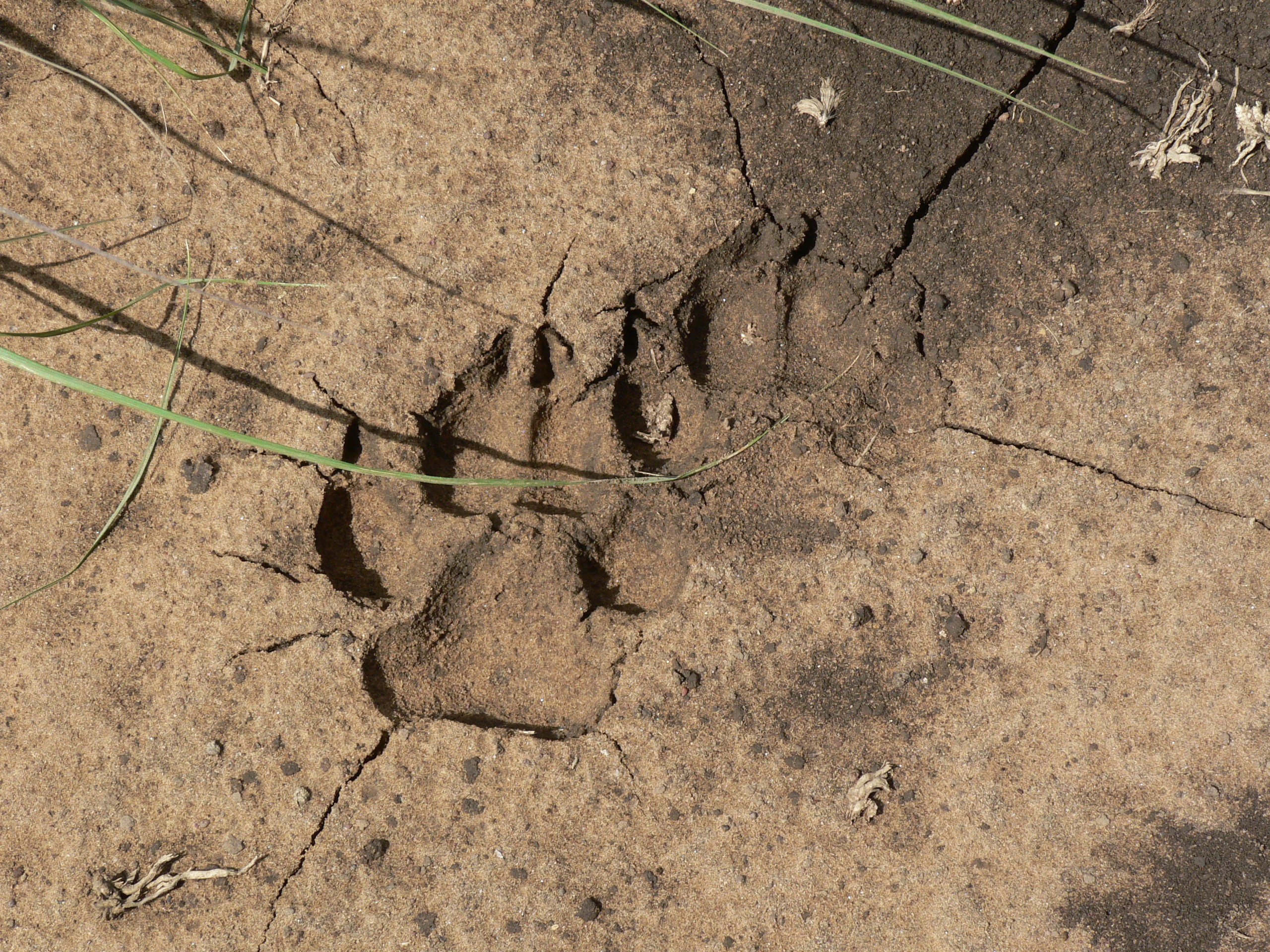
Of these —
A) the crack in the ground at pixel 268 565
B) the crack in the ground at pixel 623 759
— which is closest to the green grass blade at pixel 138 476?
the crack in the ground at pixel 268 565

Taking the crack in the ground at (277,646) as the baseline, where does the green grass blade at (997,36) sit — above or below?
above

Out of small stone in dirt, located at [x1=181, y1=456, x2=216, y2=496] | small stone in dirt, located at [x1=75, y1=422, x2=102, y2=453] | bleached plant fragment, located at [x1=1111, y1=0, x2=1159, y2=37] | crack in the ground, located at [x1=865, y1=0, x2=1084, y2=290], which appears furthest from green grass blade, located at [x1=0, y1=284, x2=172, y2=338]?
bleached plant fragment, located at [x1=1111, y1=0, x2=1159, y2=37]

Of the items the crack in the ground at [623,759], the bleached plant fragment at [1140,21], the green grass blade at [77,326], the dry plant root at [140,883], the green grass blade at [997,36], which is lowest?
the dry plant root at [140,883]

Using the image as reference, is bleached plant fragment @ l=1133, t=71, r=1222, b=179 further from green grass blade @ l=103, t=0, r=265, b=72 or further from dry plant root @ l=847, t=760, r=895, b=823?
green grass blade @ l=103, t=0, r=265, b=72

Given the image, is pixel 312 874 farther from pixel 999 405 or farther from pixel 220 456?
pixel 999 405

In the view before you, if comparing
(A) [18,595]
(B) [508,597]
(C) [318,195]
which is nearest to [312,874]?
(B) [508,597]

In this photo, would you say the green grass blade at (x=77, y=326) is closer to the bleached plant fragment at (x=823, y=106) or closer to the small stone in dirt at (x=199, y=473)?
the small stone in dirt at (x=199, y=473)
